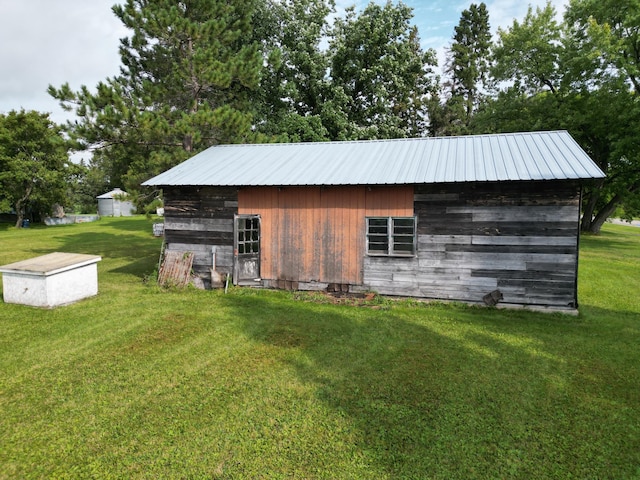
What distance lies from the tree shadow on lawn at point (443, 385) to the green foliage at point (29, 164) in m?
33.4

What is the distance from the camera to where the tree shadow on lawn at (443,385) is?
4.58m

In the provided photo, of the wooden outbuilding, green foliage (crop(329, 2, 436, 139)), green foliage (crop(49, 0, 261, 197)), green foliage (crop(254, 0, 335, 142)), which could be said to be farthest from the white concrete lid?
green foliage (crop(329, 2, 436, 139))

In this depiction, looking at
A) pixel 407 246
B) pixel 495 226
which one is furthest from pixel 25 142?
pixel 495 226

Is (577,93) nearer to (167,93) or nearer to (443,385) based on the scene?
(167,93)

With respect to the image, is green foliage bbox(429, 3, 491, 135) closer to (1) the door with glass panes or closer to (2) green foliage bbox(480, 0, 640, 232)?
(2) green foliage bbox(480, 0, 640, 232)

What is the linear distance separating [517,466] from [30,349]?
334 inches

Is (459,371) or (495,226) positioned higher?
(495,226)

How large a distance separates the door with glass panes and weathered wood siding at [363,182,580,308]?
372cm

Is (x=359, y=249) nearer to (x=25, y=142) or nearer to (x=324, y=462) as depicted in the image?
(x=324, y=462)

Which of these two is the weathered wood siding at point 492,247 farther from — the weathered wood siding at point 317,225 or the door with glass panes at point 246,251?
the door with glass panes at point 246,251

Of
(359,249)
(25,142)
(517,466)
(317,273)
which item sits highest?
(25,142)

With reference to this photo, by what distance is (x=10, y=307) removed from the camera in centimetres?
1020

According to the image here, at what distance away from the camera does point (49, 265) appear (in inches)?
405

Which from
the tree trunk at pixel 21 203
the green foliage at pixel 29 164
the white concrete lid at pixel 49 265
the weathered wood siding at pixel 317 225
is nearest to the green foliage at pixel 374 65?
the weathered wood siding at pixel 317 225
